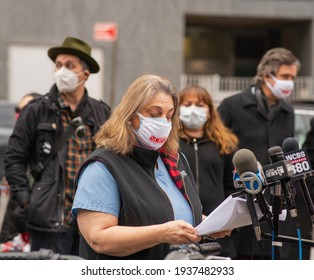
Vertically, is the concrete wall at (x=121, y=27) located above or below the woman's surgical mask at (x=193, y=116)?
above

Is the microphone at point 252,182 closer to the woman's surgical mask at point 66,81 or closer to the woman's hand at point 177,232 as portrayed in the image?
the woman's hand at point 177,232

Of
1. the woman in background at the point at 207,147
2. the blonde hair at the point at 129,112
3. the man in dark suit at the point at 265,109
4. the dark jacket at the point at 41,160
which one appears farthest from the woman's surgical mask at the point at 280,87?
the blonde hair at the point at 129,112

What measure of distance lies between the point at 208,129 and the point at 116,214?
252 cm

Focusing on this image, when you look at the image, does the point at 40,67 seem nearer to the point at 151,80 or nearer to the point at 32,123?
the point at 32,123

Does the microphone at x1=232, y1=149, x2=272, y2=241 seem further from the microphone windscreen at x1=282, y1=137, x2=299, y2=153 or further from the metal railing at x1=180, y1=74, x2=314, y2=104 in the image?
the metal railing at x1=180, y1=74, x2=314, y2=104

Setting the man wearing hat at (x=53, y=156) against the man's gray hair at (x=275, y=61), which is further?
the man's gray hair at (x=275, y=61)

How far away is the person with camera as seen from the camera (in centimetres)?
280

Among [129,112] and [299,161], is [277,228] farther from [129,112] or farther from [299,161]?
[129,112]

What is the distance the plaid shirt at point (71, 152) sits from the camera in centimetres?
464

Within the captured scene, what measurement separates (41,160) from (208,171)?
1249 millimetres

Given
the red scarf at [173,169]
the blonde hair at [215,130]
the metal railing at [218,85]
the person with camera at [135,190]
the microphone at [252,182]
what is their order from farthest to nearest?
the metal railing at [218,85], the blonde hair at [215,130], the red scarf at [173,169], the person with camera at [135,190], the microphone at [252,182]

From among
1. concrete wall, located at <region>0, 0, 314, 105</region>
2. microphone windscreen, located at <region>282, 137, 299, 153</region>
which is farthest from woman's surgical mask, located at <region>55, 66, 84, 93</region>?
concrete wall, located at <region>0, 0, 314, 105</region>

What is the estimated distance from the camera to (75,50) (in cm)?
498

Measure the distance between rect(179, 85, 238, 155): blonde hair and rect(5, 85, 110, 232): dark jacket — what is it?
882 millimetres
